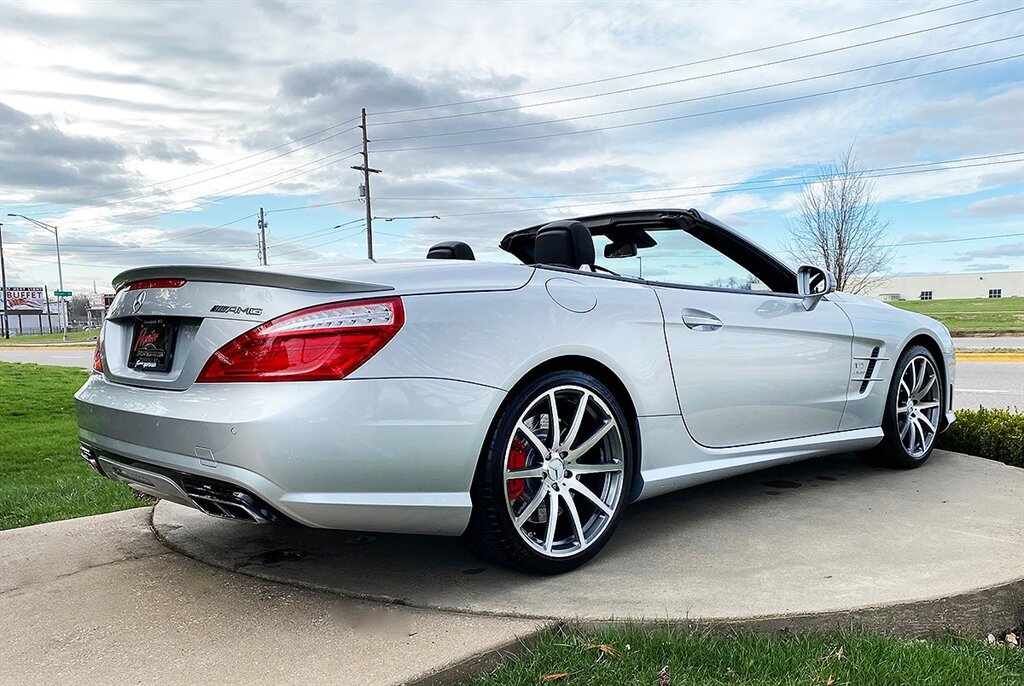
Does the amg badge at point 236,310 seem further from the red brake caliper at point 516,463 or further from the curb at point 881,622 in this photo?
the curb at point 881,622

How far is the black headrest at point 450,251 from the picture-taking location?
3889 millimetres

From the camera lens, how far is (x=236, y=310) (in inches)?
101

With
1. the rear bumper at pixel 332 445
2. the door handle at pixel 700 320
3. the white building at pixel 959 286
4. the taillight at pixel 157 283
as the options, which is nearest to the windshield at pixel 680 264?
the door handle at pixel 700 320

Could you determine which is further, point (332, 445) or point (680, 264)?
point (680, 264)

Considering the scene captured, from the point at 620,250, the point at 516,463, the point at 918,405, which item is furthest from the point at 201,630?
the point at 918,405

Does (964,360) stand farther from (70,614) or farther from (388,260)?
(70,614)

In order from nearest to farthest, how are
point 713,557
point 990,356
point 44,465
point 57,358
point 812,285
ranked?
point 713,557
point 812,285
point 44,465
point 990,356
point 57,358

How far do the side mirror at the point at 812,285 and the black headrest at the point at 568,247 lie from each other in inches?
56.9

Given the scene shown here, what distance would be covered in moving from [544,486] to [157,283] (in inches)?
60.7

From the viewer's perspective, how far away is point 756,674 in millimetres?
2242

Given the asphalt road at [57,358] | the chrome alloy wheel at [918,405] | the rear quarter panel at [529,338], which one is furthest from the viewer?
the asphalt road at [57,358]

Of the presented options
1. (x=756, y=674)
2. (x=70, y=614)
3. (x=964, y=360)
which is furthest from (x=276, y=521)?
(x=964, y=360)

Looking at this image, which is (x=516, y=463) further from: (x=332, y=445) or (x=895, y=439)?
(x=895, y=439)

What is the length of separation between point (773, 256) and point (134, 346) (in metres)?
2.96
